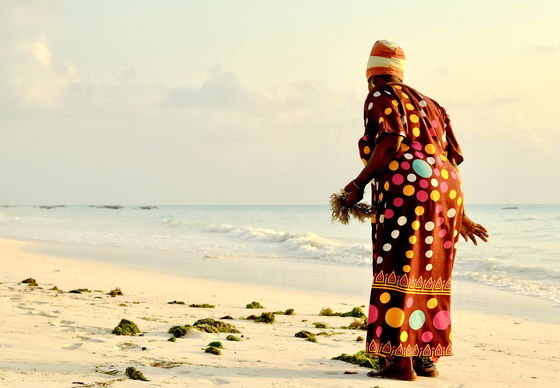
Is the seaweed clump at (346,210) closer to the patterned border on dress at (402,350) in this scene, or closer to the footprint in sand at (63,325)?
the patterned border on dress at (402,350)

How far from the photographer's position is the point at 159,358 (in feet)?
15.4

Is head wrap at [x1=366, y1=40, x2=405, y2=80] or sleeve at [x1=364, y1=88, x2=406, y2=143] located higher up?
head wrap at [x1=366, y1=40, x2=405, y2=80]

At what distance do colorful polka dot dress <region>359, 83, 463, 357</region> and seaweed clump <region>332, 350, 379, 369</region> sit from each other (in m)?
0.53

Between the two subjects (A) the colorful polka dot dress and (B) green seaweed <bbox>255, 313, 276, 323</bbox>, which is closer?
(A) the colorful polka dot dress

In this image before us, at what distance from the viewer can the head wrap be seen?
457 cm

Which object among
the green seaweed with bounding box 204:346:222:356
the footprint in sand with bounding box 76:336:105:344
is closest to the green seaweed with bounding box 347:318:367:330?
the green seaweed with bounding box 204:346:222:356

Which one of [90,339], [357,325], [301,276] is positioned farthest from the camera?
[301,276]

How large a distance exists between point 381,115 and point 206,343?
2.35 m

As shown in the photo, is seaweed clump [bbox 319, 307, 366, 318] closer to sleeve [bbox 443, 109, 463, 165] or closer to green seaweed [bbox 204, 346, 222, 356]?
green seaweed [bbox 204, 346, 222, 356]

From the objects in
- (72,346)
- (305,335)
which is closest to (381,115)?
(305,335)

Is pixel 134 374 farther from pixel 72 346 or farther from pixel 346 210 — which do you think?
pixel 346 210

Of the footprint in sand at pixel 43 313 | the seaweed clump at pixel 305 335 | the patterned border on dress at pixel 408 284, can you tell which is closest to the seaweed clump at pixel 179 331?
the seaweed clump at pixel 305 335

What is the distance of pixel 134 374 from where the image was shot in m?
4.08

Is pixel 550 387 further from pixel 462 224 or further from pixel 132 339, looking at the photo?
pixel 132 339
